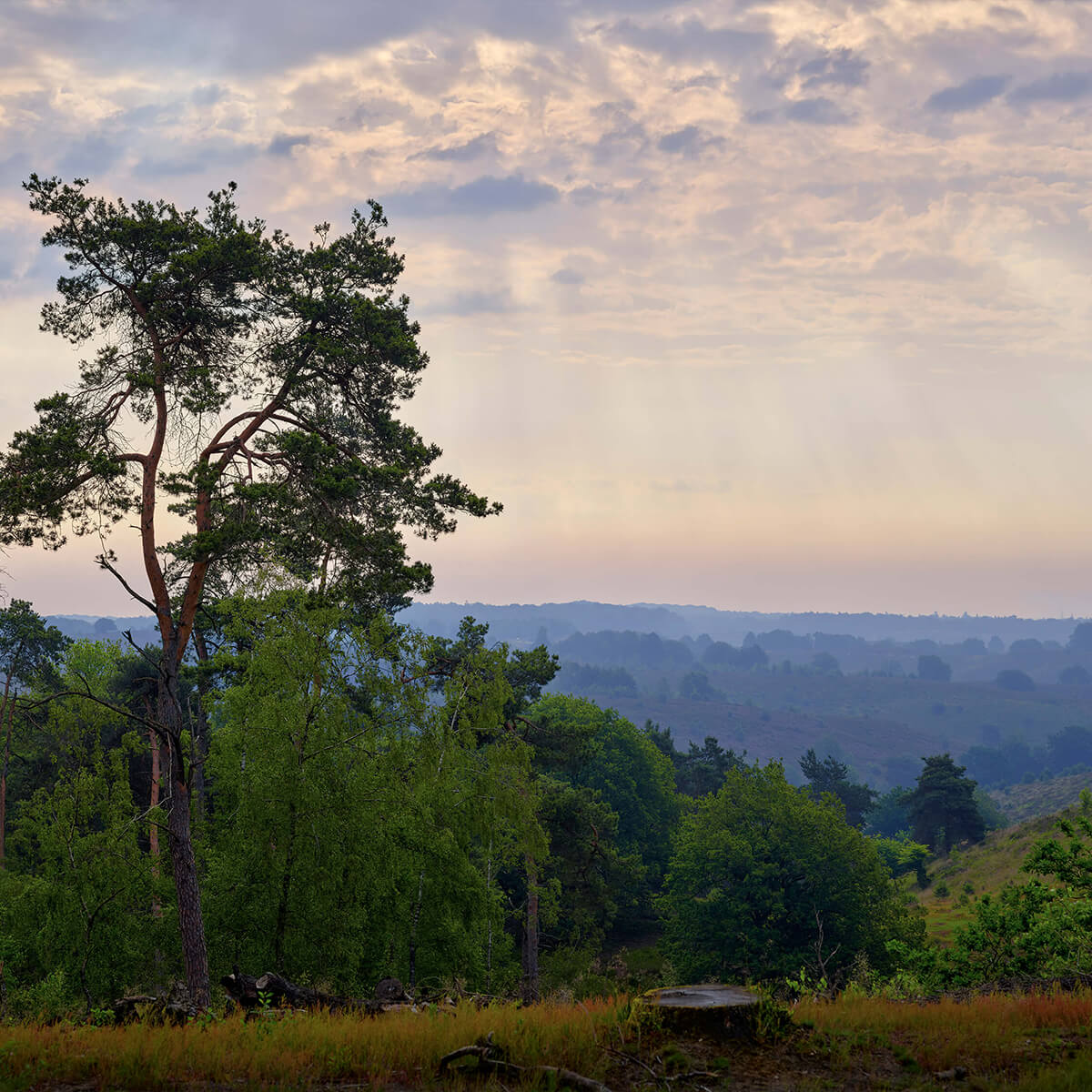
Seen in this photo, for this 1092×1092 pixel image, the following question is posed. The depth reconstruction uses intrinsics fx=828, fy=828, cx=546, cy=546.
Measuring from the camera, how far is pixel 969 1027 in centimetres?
966

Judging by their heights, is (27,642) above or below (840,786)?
above

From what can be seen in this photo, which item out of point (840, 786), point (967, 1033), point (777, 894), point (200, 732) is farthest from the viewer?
point (840, 786)

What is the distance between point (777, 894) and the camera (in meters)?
41.3

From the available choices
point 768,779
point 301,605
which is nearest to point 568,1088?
point 301,605

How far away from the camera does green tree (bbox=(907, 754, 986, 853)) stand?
85.8 metres

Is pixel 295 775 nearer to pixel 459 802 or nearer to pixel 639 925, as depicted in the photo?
pixel 459 802

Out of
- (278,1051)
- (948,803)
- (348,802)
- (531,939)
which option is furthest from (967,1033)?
(948,803)

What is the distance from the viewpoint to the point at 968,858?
76.1m

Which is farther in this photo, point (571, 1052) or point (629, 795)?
point (629, 795)

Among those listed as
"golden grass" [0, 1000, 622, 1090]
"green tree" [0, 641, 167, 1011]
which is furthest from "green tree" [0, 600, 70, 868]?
"golden grass" [0, 1000, 622, 1090]

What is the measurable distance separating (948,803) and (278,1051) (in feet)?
300

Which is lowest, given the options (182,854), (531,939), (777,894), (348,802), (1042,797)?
(1042,797)

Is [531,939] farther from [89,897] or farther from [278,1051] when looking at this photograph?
[278,1051]

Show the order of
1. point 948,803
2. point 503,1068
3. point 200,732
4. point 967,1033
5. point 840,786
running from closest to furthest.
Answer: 1. point 503,1068
2. point 967,1033
3. point 200,732
4. point 948,803
5. point 840,786
